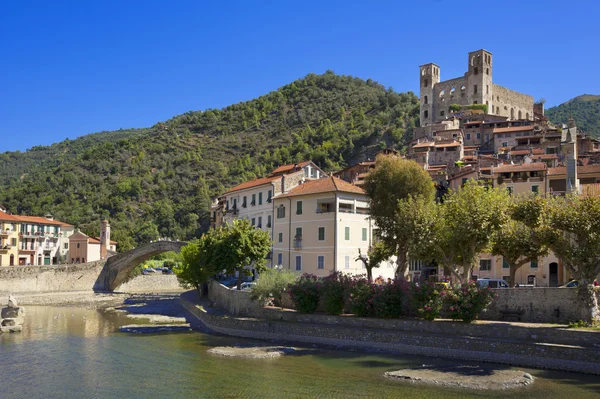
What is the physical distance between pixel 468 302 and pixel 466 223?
437 centimetres

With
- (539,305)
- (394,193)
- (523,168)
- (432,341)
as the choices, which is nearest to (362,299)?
(432,341)

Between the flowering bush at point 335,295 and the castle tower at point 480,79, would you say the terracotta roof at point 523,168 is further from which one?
the castle tower at point 480,79

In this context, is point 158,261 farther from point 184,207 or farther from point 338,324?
point 338,324

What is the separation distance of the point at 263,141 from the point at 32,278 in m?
106

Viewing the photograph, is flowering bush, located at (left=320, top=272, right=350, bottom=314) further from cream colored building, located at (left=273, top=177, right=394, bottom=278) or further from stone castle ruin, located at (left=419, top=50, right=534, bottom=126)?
stone castle ruin, located at (left=419, top=50, right=534, bottom=126)

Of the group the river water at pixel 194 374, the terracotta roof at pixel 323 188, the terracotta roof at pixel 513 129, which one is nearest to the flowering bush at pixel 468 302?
the river water at pixel 194 374

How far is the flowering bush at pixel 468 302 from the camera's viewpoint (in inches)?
1163

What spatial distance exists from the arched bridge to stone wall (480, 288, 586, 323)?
48048 millimetres

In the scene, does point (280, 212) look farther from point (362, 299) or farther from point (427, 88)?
point (427, 88)

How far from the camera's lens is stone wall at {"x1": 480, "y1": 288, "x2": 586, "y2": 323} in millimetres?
28922

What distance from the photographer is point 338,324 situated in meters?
33.8

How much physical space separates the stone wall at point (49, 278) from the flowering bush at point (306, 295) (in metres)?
42.7

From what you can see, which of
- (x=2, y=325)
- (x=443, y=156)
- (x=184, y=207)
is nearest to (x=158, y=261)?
(x=184, y=207)

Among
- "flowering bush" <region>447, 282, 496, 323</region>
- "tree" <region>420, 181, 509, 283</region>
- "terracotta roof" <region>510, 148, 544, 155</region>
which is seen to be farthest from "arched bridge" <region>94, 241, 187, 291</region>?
"terracotta roof" <region>510, 148, 544, 155</region>
